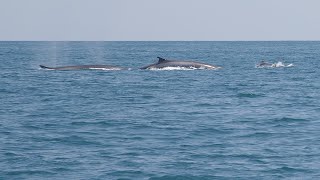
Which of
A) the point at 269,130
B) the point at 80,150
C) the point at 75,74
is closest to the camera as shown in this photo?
the point at 80,150

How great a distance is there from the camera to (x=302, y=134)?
84.5 ft

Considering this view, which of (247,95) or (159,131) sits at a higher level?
(247,95)

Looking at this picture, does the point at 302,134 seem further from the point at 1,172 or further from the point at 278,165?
the point at 1,172

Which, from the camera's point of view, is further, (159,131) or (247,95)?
(247,95)

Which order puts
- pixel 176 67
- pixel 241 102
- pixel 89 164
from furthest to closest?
pixel 176 67 → pixel 241 102 → pixel 89 164

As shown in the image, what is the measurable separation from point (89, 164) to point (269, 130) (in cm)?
868

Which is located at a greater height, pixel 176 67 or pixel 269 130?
Result: pixel 176 67

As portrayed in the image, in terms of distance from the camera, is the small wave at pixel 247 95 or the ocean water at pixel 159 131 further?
the small wave at pixel 247 95

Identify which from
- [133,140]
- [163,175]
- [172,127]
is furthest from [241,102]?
[163,175]

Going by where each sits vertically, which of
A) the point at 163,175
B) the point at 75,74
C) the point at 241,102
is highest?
the point at 75,74

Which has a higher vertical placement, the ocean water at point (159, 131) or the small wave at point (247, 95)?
the small wave at point (247, 95)

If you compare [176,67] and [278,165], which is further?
[176,67]

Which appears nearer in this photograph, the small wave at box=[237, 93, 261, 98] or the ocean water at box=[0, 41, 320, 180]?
the ocean water at box=[0, 41, 320, 180]

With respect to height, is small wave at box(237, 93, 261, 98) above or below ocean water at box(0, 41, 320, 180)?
above
